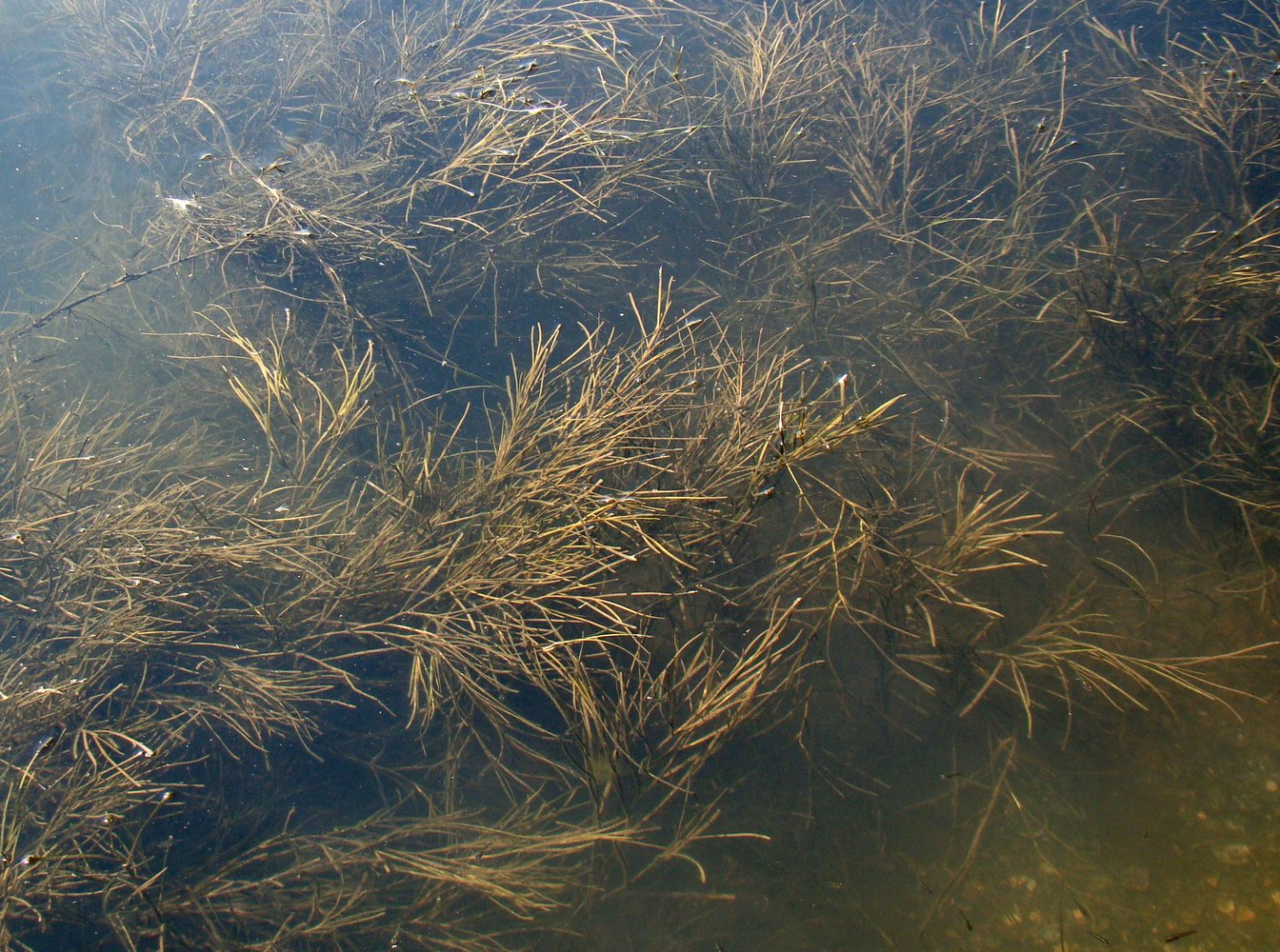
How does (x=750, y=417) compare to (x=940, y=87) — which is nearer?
(x=750, y=417)

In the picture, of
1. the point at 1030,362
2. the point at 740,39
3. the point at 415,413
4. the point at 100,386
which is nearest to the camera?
the point at 1030,362

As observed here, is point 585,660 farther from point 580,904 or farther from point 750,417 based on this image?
point 750,417

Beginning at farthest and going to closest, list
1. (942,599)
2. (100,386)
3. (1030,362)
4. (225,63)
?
(225,63) → (100,386) → (1030,362) → (942,599)

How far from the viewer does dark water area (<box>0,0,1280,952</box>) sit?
6.45 feet

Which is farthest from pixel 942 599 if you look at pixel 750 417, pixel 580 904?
pixel 580 904

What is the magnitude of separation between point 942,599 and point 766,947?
3.48 ft

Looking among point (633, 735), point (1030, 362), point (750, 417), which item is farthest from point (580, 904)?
point (1030, 362)

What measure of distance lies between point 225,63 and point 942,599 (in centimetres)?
428

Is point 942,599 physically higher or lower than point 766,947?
higher

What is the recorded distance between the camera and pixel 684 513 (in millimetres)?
2107

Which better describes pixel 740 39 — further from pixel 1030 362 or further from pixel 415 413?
pixel 415 413

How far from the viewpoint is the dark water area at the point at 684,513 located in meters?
1.97

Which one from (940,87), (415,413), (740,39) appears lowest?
(415,413)

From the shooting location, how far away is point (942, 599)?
2.10 meters
